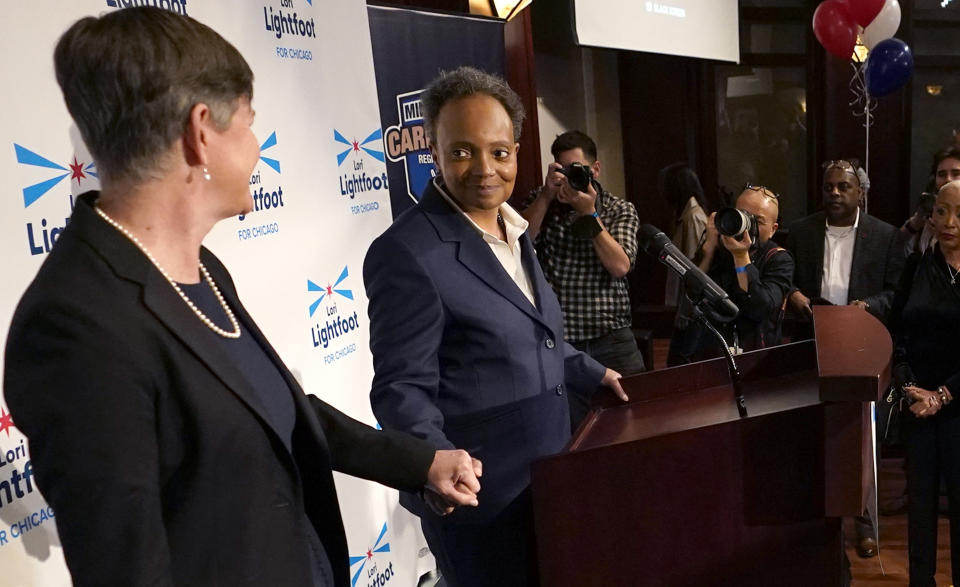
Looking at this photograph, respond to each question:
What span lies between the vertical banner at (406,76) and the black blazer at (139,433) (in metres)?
2.02

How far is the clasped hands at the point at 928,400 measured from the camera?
8.71 feet

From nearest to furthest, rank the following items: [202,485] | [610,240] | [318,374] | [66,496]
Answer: [66,496], [202,485], [318,374], [610,240]

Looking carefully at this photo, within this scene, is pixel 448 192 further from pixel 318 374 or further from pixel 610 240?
pixel 610 240

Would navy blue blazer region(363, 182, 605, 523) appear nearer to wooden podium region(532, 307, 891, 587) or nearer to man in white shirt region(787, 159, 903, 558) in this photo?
wooden podium region(532, 307, 891, 587)

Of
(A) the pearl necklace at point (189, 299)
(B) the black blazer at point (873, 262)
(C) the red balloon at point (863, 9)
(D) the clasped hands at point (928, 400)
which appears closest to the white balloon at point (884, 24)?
(C) the red balloon at point (863, 9)

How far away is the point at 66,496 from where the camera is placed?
83 centimetres

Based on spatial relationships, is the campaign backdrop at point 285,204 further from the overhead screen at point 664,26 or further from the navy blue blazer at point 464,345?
the overhead screen at point 664,26

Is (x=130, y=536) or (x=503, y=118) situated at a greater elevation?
(x=503, y=118)

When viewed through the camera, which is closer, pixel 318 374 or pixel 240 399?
pixel 240 399

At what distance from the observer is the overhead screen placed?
432 centimetres

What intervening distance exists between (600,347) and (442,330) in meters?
1.83

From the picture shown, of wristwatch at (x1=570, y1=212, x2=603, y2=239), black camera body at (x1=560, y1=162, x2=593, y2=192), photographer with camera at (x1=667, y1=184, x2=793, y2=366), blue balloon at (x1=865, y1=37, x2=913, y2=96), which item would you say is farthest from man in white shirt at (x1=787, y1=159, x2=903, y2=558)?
blue balloon at (x1=865, y1=37, x2=913, y2=96)

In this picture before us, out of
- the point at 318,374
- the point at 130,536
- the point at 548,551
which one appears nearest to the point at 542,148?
the point at 318,374

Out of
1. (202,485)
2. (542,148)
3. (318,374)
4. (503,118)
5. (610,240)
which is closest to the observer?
(202,485)
